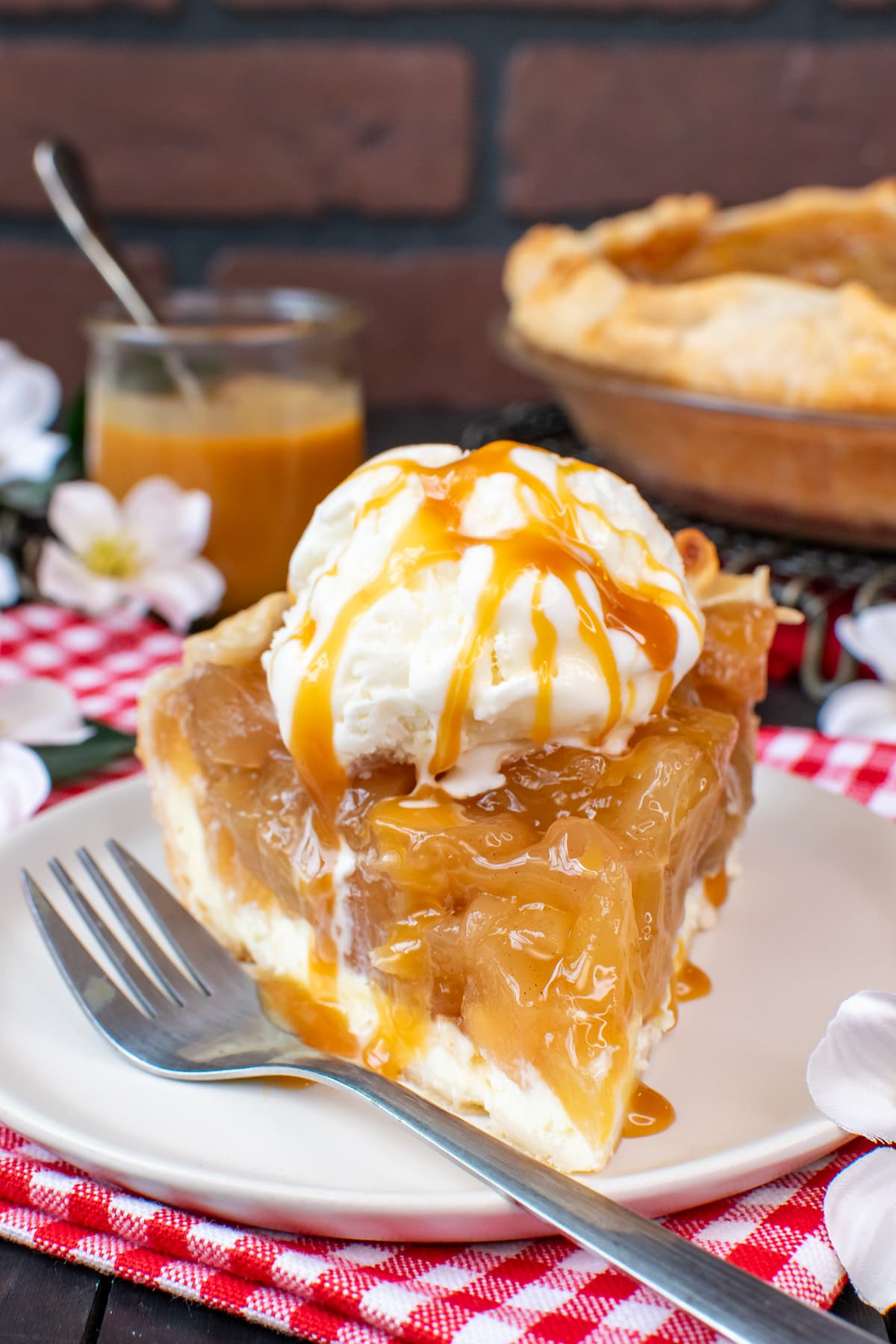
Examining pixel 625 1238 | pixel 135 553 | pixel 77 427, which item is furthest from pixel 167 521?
pixel 625 1238

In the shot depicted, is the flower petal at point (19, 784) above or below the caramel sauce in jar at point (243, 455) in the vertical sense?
below

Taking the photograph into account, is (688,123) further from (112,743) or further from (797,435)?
(112,743)

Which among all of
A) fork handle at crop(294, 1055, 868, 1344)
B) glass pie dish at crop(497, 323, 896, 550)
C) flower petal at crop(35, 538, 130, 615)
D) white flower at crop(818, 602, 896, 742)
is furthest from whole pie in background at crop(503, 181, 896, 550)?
fork handle at crop(294, 1055, 868, 1344)

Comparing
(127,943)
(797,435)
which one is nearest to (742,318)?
(797,435)

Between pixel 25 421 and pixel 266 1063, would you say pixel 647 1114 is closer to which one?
pixel 266 1063

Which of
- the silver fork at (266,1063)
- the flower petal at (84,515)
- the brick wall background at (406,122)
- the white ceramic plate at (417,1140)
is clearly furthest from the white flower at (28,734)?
the brick wall background at (406,122)

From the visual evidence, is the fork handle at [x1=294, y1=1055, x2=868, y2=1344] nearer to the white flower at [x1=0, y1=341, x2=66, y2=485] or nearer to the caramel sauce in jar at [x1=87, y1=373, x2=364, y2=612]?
the caramel sauce in jar at [x1=87, y1=373, x2=364, y2=612]

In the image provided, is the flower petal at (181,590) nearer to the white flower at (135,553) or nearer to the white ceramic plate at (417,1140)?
the white flower at (135,553)
